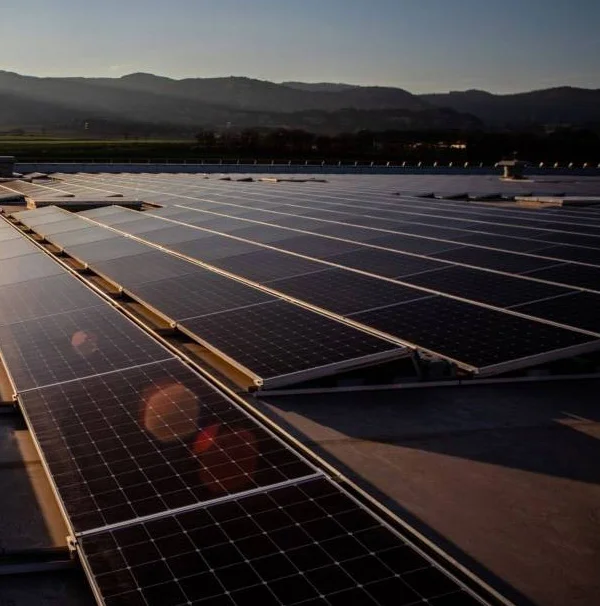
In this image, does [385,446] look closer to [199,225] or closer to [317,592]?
[317,592]

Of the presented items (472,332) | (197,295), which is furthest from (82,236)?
(472,332)

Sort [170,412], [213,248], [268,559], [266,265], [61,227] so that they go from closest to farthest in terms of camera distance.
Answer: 1. [268,559]
2. [170,412]
3. [266,265]
4. [213,248]
5. [61,227]

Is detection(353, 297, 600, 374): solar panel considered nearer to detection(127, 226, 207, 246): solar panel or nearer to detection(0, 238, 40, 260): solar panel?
detection(127, 226, 207, 246): solar panel

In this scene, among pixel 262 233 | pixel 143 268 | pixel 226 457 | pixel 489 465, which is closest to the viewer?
pixel 226 457

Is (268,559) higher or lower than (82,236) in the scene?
higher

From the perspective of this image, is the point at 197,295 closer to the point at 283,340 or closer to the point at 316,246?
the point at 283,340

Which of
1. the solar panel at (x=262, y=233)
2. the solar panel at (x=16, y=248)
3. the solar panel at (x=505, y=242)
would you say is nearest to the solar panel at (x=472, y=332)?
the solar panel at (x=505, y=242)

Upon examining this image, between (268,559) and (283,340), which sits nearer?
(268,559)
